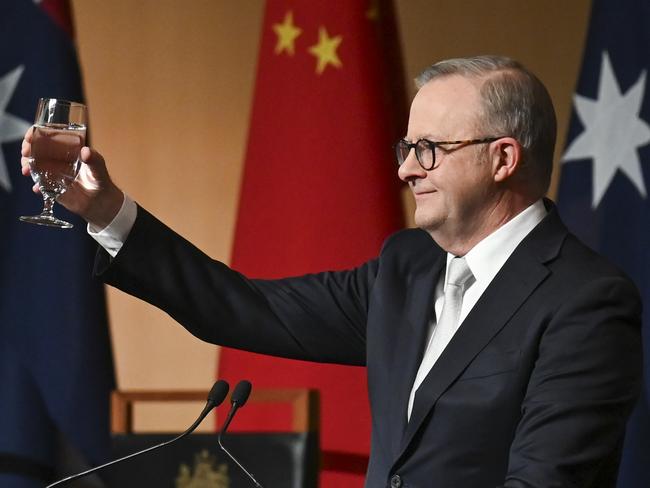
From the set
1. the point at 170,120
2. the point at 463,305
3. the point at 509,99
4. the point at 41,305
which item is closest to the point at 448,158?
the point at 509,99

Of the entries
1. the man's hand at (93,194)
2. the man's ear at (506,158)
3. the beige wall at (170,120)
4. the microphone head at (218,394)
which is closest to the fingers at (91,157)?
the man's hand at (93,194)

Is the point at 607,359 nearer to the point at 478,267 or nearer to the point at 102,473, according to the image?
the point at 478,267

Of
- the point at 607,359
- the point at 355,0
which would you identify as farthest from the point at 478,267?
the point at 355,0

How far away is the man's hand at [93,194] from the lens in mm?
1914

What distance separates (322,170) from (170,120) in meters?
1.18

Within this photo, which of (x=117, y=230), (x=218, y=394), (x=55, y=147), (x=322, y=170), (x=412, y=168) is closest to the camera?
(x=218, y=394)

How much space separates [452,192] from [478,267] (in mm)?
149

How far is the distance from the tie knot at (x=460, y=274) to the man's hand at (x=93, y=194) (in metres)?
0.65

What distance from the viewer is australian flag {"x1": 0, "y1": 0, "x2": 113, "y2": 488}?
12.3ft

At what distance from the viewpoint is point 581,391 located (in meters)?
1.70

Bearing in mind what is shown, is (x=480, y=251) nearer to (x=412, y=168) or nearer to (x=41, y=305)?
(x=412, y=168)

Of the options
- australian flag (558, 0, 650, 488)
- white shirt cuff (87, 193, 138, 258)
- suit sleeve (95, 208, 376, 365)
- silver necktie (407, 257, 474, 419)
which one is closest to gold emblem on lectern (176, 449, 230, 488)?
suit sleeve (95, 208, 376, 365)

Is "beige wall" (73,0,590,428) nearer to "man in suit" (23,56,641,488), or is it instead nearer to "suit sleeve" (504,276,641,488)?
"man in suit" (23,56,641,488)

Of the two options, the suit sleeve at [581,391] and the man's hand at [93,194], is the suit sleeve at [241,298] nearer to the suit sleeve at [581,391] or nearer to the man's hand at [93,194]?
the man's hand at [93,194]
